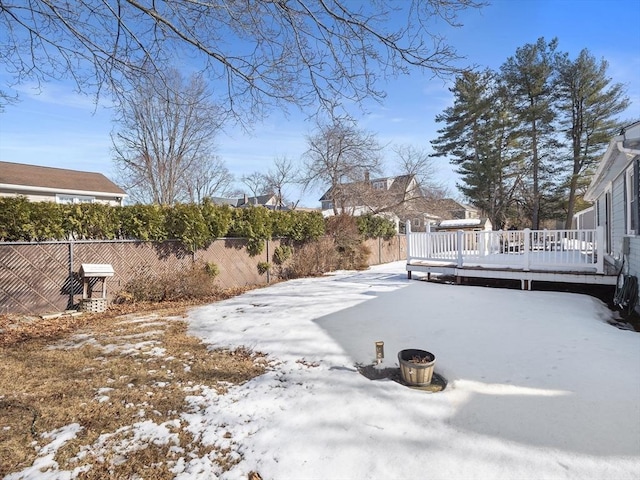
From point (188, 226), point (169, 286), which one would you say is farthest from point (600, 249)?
point (169, 286)

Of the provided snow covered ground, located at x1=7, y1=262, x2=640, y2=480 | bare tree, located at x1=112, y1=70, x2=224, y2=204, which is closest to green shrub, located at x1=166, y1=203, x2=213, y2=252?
snow covered ground, located at x1=7, y1=262, x2=640, y2=480

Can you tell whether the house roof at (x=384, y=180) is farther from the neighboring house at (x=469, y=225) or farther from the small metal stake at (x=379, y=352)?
the small metal stake at (x=379, y=352)

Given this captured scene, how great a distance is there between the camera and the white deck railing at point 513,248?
7.24m

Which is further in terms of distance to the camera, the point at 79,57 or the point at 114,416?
the point at 79,57

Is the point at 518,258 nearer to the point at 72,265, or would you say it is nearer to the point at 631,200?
the point at 631,200

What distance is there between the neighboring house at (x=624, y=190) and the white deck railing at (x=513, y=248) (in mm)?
506

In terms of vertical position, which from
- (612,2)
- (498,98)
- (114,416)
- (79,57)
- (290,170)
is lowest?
(114,416)

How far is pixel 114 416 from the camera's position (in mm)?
2789

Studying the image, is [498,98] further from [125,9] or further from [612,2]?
[125,9]

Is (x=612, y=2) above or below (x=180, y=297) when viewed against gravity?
above

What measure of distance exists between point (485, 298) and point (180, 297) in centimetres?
688

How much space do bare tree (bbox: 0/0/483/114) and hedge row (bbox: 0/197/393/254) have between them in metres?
3.37

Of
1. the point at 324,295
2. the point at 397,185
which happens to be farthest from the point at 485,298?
the point at 397,185

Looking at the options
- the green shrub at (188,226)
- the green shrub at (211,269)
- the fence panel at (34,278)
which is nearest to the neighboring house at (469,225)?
the green shrub at (211,269)
